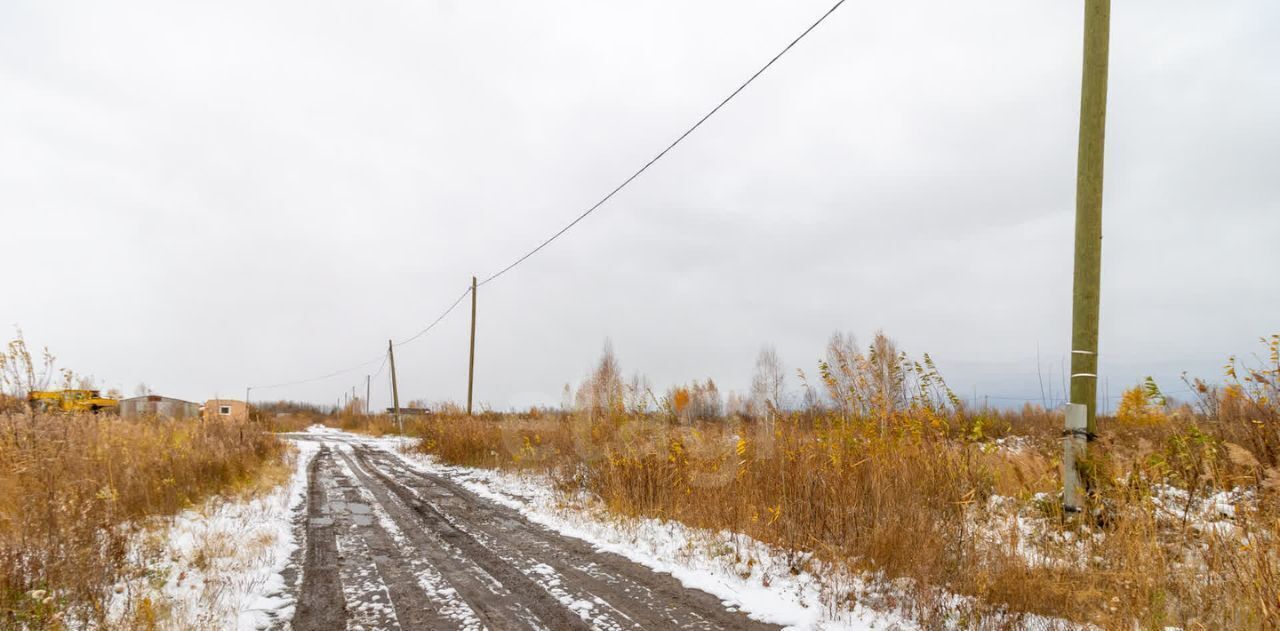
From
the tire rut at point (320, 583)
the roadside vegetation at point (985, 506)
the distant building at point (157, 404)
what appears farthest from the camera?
the distant building at point (157, 404)

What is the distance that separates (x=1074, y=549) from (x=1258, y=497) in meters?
1.15

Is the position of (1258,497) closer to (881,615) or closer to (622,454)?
(881,615)

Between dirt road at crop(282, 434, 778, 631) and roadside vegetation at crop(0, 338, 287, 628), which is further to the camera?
dirt road at crop(282, 434, 778, 631)

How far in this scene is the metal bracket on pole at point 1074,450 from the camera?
15.1 ft

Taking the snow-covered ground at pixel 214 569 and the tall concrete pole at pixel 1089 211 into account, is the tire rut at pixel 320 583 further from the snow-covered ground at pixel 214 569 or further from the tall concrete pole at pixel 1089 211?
the tall concrete pole at pixel 1089 211

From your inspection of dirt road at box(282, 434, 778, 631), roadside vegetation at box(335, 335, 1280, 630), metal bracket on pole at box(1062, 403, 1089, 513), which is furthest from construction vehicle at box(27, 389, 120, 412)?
metal bracket on pole at box(1062, 403, 1089, 513)

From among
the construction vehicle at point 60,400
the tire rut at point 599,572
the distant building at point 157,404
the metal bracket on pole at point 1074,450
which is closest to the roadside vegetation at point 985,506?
the metal bracket on pole at point 1074,450

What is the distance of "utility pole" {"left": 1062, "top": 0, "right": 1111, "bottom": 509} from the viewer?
4.68m

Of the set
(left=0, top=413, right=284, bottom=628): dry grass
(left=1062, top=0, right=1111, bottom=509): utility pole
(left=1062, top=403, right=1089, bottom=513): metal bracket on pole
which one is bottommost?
(left=0, top=413, right=284, bottom=628): dry grass

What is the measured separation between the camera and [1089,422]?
4.66m

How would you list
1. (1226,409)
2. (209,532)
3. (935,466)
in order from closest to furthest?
(935,466) → (1226,409) → (209,532)

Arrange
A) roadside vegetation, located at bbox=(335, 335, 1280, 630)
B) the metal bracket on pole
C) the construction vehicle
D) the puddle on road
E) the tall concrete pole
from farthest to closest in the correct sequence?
the puddle on road
the construction vehicle
the tall concrete pole
the metal bracket on pole
roadside vegetation, located at bbox=(335, 335, 1280, 630)

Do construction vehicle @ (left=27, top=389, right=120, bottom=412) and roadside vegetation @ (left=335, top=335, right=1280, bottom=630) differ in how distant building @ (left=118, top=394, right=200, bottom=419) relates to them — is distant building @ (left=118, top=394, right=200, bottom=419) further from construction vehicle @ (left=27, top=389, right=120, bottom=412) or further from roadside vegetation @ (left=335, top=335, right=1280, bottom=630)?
roadside vegetation @ (left=335, top=335, right=1280, bottom=630)

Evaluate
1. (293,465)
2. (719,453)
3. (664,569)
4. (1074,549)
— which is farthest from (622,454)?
(293,465)
